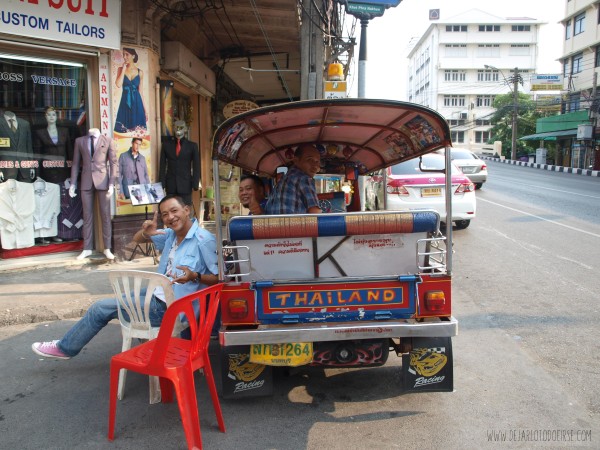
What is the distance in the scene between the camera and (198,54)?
39.0ft

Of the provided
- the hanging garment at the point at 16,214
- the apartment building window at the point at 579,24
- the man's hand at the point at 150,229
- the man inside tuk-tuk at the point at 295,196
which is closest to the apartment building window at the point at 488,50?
the apartment building window at the point at 579,24

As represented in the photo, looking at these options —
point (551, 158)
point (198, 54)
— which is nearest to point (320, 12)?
point (198, 54)

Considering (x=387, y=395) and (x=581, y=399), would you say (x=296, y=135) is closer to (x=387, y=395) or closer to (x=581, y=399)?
(x=387, y=395)

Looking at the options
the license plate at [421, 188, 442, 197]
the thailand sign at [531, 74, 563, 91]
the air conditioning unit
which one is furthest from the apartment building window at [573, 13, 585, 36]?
the air conditioning unit

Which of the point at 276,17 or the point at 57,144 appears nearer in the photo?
the point at 57,144

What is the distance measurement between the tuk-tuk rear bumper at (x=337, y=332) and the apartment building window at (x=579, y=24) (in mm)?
46052

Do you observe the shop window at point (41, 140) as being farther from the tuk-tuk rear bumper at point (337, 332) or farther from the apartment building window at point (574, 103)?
the apartment building window at point (574, 103)

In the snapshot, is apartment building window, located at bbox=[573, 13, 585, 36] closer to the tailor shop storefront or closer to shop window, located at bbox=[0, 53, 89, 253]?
the tailor shop storefront

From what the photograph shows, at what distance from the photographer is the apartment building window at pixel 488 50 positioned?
74.5 meters

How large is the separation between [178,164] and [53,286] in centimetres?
296

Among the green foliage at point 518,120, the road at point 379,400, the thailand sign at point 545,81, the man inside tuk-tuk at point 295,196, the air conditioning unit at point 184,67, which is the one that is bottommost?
the road at point 379,400


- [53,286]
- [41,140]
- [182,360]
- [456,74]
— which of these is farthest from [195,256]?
[456,74]

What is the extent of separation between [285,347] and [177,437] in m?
0.86

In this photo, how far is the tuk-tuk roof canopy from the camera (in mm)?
3414
